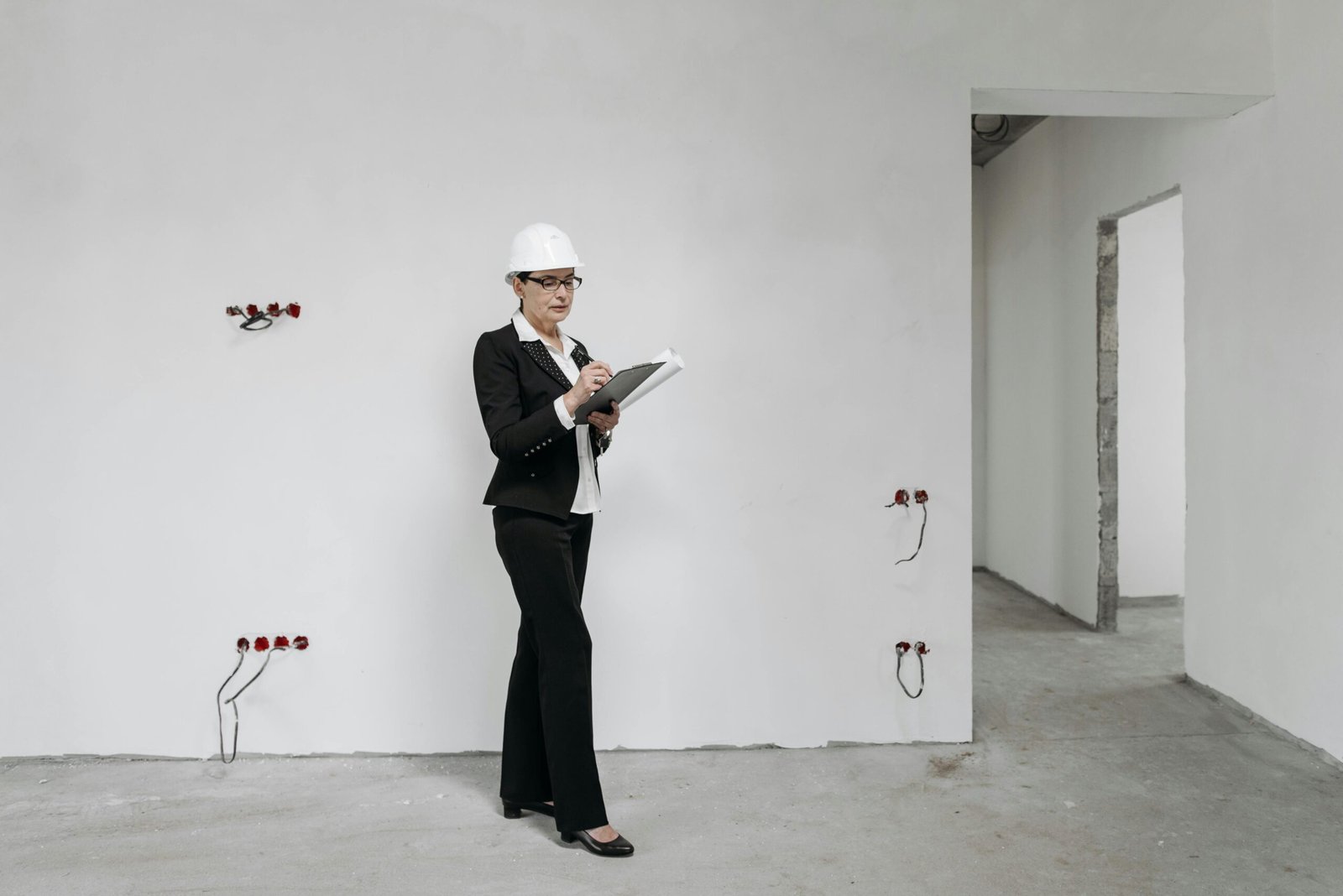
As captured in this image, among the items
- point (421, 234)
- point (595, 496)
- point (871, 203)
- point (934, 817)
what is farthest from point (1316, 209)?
point (421, 234)

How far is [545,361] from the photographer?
91.5 inches

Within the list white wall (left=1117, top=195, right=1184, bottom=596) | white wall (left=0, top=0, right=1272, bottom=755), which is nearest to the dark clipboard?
white wall (left=0, top=0, right=1272, bottom=755)

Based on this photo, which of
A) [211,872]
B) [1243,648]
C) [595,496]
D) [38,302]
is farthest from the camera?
[1243,648]

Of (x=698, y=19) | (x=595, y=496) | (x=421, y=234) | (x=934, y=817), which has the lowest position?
(x=934, y=817)

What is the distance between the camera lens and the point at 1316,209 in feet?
9.48

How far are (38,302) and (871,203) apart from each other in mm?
2418

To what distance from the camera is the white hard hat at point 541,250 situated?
2285 mm

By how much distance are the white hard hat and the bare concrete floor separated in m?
1.36

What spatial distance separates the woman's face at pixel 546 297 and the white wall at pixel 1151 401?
11.4ft

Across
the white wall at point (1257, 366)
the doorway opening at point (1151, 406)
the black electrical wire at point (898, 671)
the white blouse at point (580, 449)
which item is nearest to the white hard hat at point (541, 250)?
the white blouse at point (580, 449)

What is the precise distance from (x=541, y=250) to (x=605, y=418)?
1.36ft

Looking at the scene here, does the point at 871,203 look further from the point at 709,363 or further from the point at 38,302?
the point at 38,302

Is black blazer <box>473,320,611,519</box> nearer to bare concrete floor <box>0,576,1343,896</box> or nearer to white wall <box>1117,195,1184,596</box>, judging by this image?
bare concrete floor <box>0,576,1343,896</box>

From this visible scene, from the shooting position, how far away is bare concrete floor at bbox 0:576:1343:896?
2180 mm
